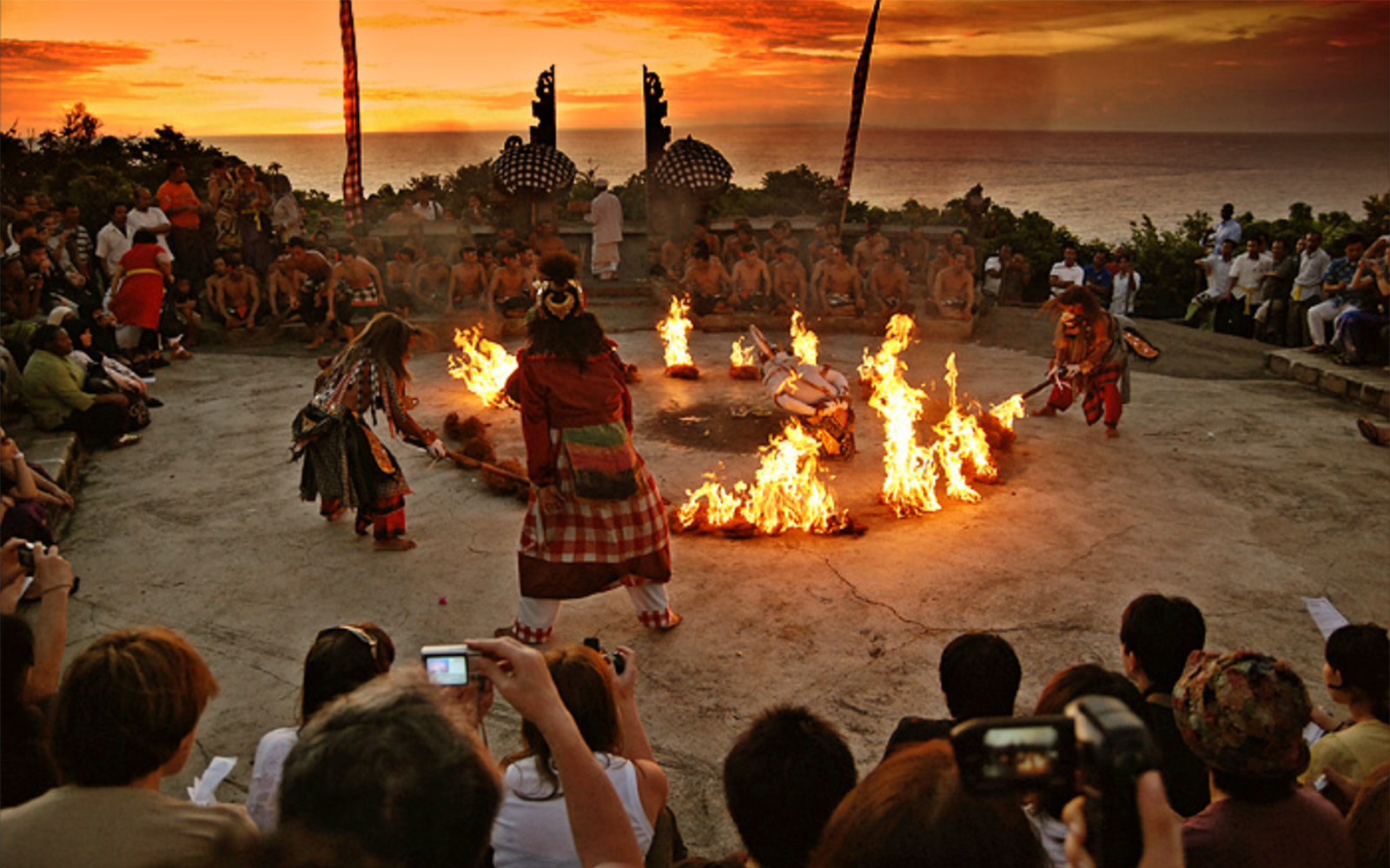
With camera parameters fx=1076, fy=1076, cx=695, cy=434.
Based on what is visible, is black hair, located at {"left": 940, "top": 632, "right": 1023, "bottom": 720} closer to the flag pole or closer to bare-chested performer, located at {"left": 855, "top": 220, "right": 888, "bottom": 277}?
bare-chested performer, located at {"left": 855, "top": 220, "right": 888, "bottom": 277}

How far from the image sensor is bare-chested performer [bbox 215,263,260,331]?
13.6 meters

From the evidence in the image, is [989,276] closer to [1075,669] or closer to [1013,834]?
[1075,669]

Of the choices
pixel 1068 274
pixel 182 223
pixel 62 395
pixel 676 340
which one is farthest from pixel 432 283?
pixel 1068 274

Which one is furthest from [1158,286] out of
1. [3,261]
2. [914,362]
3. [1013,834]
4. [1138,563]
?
[1013,834]

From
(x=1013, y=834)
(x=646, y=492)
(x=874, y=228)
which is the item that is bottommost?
(x=646, y=492)

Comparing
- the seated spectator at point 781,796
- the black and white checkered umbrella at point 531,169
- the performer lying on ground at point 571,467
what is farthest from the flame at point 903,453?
the black and white checkered umbrella at point 531,169

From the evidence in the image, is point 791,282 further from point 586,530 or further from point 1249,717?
point 1249,717

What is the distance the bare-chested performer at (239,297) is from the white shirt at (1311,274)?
1286 cm

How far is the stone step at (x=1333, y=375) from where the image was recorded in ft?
34.5

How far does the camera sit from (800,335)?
→ 1251 cm

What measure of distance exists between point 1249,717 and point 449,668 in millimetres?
1800

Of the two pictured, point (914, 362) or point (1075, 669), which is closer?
point (1075, 669)

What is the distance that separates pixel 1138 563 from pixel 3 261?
34.0 feet

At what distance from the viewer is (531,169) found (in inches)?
660
